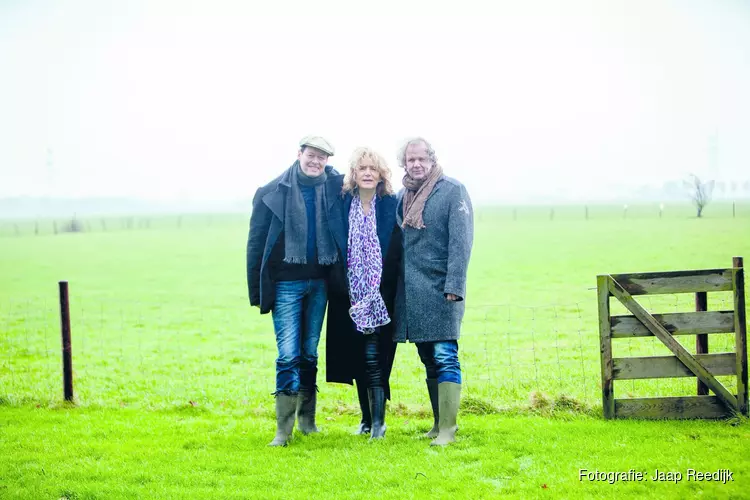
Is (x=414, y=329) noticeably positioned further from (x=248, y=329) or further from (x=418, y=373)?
(x=248, y=329)

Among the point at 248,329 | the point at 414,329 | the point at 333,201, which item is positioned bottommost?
the point at 248,329

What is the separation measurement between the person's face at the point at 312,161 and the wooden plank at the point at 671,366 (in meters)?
2.93

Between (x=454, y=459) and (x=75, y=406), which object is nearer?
(x=454, y=459)

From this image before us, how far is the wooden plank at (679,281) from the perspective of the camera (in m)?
5.70

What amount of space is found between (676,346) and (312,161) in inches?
129

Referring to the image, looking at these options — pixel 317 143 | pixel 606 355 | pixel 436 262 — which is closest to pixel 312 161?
pixel 317 143

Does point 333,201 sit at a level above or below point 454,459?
above

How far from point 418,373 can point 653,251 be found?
21031 millimetres

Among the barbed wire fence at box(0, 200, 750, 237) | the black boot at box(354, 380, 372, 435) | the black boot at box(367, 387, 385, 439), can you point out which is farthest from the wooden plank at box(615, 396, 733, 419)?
the barbed wire fence at box(0, 200, 750, 237)

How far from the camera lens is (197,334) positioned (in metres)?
13.7

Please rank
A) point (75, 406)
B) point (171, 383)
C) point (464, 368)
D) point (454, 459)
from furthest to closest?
point (464, 368)
point (171, 383)
point (75, 406)
point (454, 459)

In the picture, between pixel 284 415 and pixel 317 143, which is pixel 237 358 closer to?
pixel 284 415

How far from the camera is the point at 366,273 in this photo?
5484 mm

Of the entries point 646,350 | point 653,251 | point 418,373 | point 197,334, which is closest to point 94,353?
point 197,334
